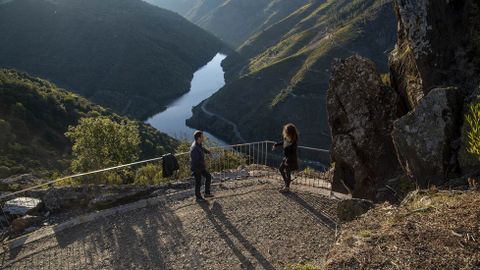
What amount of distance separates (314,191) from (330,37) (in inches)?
5360

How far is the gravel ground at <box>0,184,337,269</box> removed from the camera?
28.6 ft

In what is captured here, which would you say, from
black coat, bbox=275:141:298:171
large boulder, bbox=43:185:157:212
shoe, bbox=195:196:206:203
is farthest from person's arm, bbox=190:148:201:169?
black coat, bbox=275:141:298:171

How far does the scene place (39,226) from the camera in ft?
36.0

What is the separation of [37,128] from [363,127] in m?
53.3

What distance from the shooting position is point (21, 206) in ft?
37.9

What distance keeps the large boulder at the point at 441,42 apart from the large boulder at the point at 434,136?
5.82ft

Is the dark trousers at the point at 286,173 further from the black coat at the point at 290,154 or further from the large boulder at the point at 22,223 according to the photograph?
the large boulder at the point at 22,223

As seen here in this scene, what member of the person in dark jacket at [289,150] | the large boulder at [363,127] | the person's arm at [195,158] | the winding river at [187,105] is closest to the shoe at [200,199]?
the person's arm at [195,158]

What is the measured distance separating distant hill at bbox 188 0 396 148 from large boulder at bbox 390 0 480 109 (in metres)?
84.1

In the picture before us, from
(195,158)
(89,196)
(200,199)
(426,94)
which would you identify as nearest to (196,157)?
(195,158)

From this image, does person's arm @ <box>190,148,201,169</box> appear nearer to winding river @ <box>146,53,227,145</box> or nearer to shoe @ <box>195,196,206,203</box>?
shoe @ <box>195,196,206,203</box>

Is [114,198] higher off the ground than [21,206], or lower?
higher

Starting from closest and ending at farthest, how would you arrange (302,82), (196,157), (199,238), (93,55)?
(199,238)
(196,157)
(302,82)
(93,55)

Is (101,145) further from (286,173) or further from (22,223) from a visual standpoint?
(286,173)
